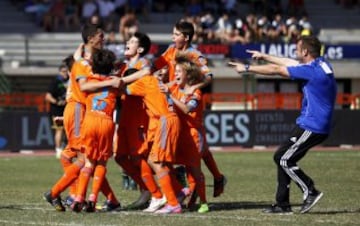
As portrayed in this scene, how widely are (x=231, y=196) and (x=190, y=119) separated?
99.0 inches

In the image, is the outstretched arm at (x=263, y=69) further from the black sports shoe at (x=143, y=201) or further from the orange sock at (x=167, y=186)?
the black sports shoe at (x=143, y=201)

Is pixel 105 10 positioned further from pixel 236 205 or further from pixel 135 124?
pixel 135 124

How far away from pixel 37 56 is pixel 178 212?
77.8 feet

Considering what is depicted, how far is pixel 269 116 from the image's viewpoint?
28734mm

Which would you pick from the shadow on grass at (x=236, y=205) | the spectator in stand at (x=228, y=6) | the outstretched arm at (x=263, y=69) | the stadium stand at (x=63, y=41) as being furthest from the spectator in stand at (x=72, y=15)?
the outstretched arm at (x=263, y=69)

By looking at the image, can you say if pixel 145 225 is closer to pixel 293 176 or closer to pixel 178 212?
pixel 178 212

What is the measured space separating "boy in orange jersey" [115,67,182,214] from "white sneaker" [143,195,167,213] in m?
0.13

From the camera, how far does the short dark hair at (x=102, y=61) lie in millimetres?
12156

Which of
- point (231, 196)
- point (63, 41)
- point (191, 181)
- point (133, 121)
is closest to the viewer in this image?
point (133, 121)

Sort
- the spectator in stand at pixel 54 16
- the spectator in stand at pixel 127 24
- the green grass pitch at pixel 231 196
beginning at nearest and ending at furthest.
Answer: the green grass pitch at pixel 231 196 → the spectator in stand at pixel 127 24 → the spectator in stand at pixel 54 16

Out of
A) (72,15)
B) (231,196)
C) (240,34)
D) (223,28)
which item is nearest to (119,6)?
(72,15)

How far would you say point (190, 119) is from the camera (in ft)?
42.1

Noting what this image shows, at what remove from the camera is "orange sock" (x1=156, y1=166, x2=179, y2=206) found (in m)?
12.3

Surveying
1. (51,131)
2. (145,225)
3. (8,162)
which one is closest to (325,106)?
(145,225)
